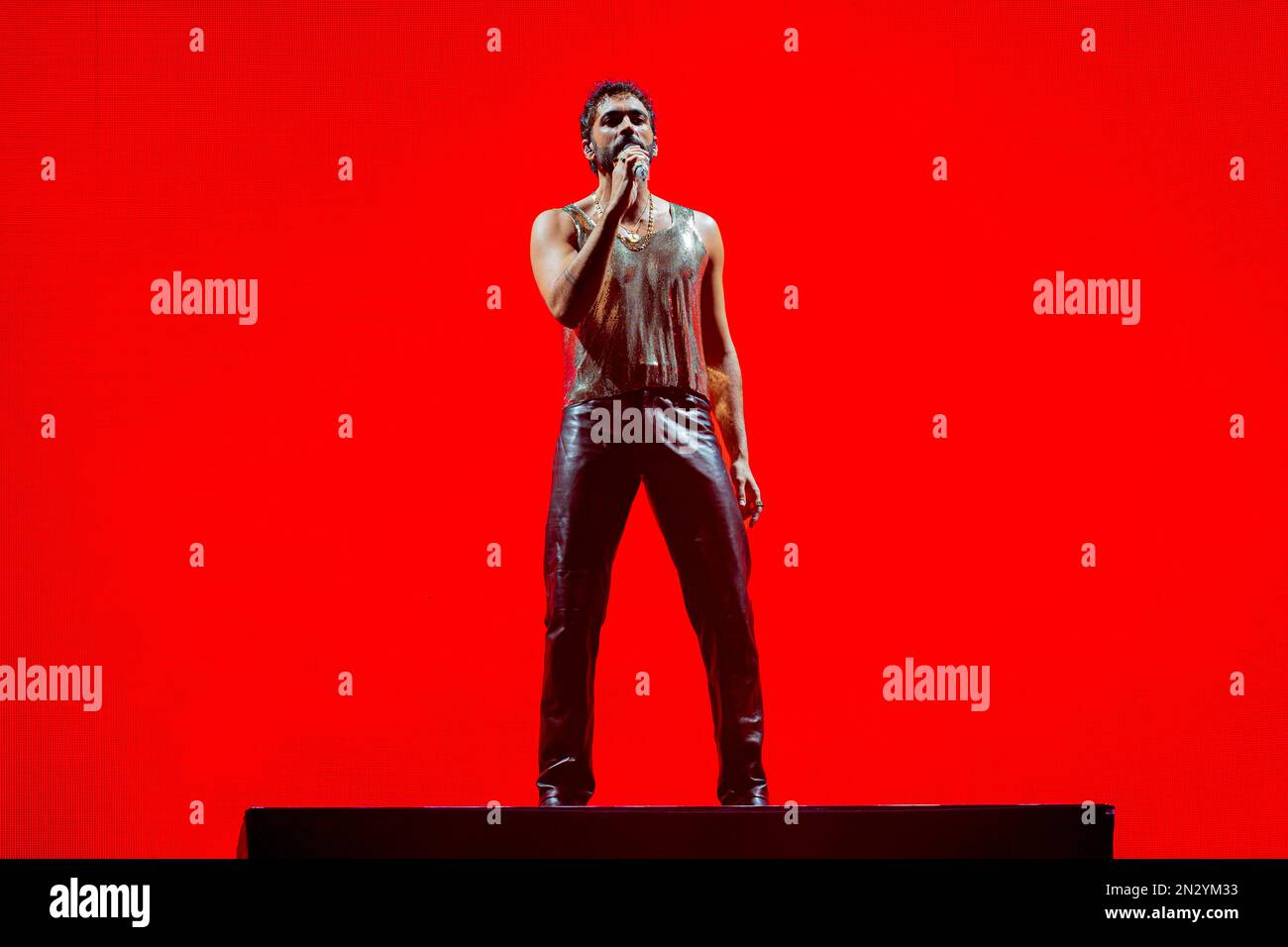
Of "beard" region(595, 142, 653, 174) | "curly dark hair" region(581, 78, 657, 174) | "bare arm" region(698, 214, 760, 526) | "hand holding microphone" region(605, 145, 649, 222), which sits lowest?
"bare arm" region(698, 214, 760, 526)

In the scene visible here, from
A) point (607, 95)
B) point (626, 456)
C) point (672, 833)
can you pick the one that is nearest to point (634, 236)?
point (607, 95)

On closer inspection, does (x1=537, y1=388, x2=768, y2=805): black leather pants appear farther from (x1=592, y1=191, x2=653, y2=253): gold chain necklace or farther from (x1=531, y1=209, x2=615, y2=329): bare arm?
(x1=592, y1=191, x2=653, y2=253): gold chain necklace

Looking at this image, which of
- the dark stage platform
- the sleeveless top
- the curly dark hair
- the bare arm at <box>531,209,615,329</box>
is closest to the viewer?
the dark stage platform

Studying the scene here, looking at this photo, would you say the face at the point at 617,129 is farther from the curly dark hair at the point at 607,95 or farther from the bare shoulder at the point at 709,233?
the bare shoulder at the point at 709,233

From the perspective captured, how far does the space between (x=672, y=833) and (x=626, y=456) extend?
3.76 feet

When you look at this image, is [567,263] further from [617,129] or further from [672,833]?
[672,833]

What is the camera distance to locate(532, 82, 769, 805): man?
199 inches

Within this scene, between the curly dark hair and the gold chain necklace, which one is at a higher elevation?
the curly dark hair

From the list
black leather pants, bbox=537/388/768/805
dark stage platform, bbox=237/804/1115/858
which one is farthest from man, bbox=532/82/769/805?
dark stage platform, bbox=237/804/1115/858
